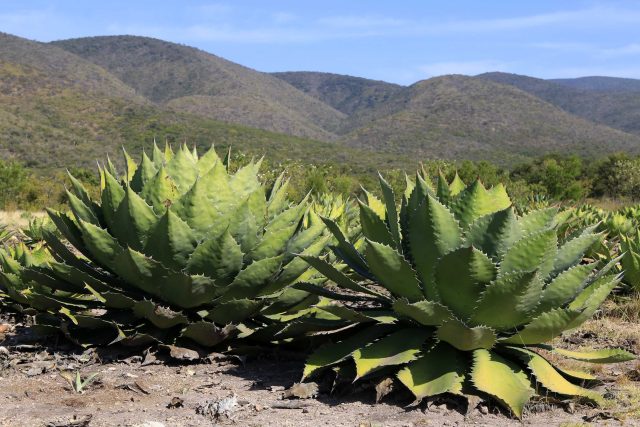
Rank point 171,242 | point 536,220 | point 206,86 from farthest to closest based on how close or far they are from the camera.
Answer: point 206,86, point 171,242, point 536,220

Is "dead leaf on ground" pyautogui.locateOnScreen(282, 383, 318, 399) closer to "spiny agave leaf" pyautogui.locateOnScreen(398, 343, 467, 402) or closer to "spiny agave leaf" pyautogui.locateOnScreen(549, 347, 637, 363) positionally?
"spiny agave leaf" pyautogui.locateOnScreen(398, 343, 467, 402)

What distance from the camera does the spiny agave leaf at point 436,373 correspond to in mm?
2801

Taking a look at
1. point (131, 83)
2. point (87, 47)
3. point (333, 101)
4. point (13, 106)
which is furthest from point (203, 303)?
point (333, 101)

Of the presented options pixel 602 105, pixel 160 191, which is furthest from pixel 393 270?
pixel 602 105

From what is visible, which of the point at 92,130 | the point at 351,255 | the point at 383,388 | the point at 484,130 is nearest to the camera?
the point at 383,388

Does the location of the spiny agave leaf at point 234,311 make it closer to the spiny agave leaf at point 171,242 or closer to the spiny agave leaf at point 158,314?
the spiny agave leaf at point 158,314

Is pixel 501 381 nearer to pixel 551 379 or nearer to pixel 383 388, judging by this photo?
pixel 551 379

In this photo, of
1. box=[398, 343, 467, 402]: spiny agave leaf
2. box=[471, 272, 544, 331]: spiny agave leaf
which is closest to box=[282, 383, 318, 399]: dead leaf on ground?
box=[398, 343, 467, 402]: spiny agave leaf

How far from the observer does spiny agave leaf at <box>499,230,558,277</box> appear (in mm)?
2908

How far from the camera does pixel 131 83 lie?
13700 cm

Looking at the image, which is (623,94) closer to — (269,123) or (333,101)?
(333,101)

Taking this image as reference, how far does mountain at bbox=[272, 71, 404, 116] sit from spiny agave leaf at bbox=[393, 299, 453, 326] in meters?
162

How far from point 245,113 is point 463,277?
337 feet

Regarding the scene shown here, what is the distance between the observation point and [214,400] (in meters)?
2.87
